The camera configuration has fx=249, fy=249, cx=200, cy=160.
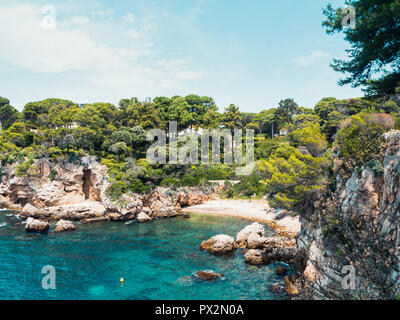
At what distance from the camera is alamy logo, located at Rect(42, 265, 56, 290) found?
17453 millimetres

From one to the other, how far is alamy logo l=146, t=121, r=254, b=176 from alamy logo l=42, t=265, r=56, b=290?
26.6 meters

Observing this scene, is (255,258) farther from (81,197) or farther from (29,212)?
(81,197)

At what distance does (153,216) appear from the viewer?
125 ft

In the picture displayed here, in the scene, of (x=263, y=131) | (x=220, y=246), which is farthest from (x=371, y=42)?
(x=263, y=131)

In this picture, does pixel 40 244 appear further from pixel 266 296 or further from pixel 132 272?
pixel 266 296

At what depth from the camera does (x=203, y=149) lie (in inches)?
2147

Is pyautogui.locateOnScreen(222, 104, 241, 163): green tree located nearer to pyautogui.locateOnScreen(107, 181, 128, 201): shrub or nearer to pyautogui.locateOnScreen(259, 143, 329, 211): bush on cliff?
pyautogui.locateOnScreen(107, 181, 128, 201): shrub

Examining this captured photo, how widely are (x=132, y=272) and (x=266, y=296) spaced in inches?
414

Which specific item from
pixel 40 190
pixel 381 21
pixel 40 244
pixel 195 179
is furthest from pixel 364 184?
pixel 40 190

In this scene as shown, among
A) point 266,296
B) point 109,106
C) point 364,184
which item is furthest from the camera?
point 109,106

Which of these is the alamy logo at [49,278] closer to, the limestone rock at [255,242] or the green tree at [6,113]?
the limestone rock at [255,242]

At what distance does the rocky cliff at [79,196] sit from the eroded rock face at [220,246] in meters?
→ 14.1

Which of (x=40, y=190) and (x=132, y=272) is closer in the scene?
(x=132, y=272)

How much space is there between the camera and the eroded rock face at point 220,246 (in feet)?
76.4
